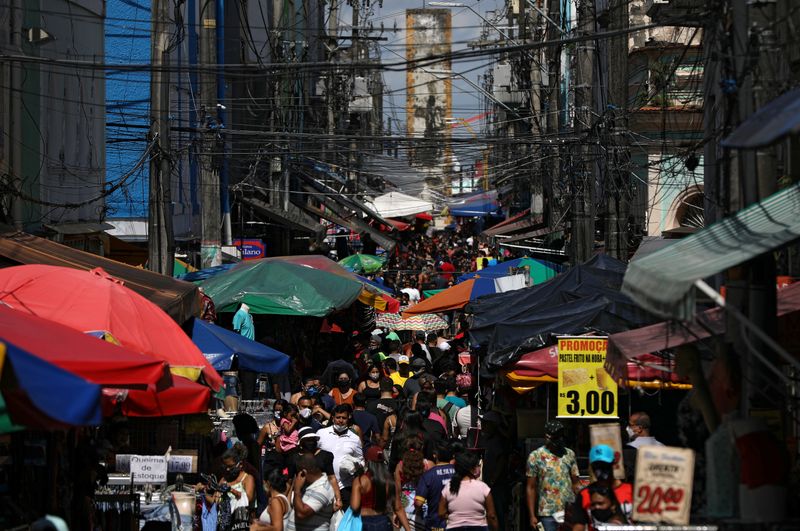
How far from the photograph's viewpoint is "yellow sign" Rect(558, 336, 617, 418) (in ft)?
38.7

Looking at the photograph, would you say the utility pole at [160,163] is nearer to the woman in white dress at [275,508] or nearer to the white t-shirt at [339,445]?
the white t-shirt at [339,445]

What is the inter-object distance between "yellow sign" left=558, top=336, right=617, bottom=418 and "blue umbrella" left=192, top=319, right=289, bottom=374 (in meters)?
4.73

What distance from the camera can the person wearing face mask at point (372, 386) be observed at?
16.1 metres

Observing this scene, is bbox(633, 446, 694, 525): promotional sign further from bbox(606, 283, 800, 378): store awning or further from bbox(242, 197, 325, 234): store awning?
bbox(242, 197, 325, 234): store awning

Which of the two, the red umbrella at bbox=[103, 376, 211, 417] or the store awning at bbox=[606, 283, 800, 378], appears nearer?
the store awning at bbox=[606, 283, 800, 378]

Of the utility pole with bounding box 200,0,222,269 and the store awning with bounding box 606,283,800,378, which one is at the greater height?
the utility pole with bounding box 200,0,222,269

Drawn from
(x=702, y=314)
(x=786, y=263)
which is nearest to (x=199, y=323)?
(x=786, y=263)

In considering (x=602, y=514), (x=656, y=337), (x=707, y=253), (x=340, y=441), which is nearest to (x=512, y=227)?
(x=340, y=441)

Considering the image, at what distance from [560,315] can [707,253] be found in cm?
680

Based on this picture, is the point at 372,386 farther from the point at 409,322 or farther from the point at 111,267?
the point at 409,322

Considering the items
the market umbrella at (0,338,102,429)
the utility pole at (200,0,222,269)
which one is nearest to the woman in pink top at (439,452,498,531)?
the market umbrella at (0,338,102,429)

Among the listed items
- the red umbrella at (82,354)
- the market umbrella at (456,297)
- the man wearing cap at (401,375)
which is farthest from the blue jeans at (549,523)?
the market umbrella at (456,297)

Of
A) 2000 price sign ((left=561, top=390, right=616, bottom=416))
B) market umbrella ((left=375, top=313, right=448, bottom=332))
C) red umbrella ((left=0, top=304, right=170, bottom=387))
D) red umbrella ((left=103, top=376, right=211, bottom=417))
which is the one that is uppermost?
red umbrella ((left=0, top=304, right=170, bottom=387))

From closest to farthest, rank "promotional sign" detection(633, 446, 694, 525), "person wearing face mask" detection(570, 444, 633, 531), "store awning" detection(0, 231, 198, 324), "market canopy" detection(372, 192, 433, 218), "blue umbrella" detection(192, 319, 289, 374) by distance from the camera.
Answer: "promotional sign" detection(633, 446, 694, 525), "person wearing face mask" detection(570, 444, 633, 531), "store awning" detection(0, 231, 198, 324), "blue umbrella" detection(192, 319, 289, 374), "market canopy" detection(372, 192, 433, 218)
